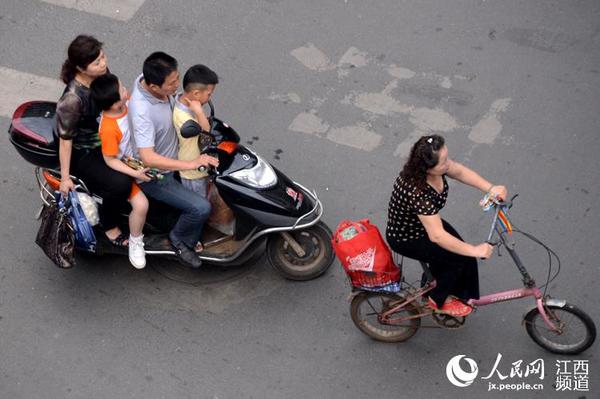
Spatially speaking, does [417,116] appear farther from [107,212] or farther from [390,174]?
[107,212]

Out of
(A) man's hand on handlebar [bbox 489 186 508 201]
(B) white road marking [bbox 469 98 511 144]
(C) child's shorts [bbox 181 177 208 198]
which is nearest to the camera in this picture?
(A) man's hand on handlebar [bbox 489 186 508 201]

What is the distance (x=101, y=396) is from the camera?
568cm

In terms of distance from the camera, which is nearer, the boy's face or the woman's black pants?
the boy's face

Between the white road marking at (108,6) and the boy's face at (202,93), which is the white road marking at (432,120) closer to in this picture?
the boy's face at (202,93)

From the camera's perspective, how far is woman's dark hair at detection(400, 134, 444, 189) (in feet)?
16.0

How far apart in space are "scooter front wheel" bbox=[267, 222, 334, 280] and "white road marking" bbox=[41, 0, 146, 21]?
3.62 metres

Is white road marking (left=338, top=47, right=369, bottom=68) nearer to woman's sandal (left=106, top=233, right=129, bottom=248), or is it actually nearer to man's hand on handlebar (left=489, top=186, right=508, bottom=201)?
woman's sandal (left=106, top=233, right=129, bottom=248)

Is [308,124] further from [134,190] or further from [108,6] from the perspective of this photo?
[108,6]

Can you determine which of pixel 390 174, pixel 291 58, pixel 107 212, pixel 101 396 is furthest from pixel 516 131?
pixel 101 396

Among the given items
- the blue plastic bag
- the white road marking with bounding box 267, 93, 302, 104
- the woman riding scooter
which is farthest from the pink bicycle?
the white road marking with bounding box 267, 93, 302, 104

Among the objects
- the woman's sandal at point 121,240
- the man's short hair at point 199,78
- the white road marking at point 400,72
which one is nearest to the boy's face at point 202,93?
the man's short hair at point 199,78

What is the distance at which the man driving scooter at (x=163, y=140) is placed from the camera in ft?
17.5

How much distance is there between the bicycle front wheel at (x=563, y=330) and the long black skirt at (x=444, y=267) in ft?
1.69

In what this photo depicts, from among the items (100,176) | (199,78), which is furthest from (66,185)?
(199,78)
